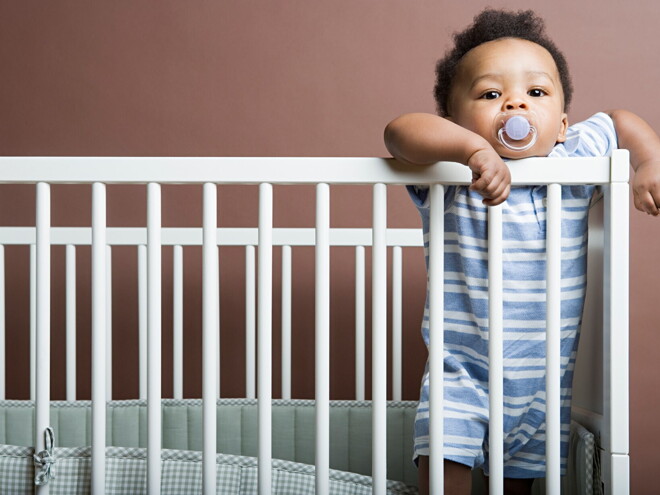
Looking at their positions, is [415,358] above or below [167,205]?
below

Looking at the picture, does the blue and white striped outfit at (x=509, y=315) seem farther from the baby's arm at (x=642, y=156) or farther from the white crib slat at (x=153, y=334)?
the white crib slat at (x=153, y=334)

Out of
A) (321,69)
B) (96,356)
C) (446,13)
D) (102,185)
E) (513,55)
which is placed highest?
(446,13)

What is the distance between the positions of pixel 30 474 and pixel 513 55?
0.69 meters

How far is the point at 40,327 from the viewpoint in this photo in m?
0.86

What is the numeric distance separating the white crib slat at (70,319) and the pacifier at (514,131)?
0.87m

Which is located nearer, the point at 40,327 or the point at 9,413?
the point at 40,327

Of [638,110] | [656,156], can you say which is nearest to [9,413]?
[656,156]

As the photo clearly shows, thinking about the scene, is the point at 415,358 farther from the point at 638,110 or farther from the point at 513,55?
the point at 513,55

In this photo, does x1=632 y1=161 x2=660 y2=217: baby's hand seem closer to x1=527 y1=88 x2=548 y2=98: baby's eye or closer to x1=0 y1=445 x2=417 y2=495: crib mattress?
x1=527 y1=88 x2=548 y2=98: baby's eye

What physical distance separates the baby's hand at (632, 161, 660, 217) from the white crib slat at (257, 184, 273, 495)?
377mm

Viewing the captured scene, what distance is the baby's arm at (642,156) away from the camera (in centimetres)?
92

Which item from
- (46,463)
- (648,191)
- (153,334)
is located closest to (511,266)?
(648,191)

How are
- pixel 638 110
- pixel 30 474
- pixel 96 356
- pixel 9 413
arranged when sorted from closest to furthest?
pixel 96 356
pixel 30 474
pixel 9 413
pixel 638 110

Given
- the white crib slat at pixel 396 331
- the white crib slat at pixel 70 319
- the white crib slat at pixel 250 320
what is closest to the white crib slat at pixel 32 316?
the white crib slat at pixel 70 319
